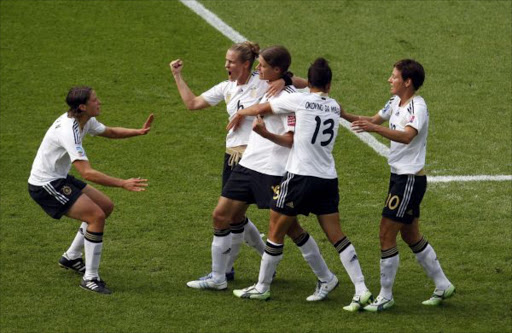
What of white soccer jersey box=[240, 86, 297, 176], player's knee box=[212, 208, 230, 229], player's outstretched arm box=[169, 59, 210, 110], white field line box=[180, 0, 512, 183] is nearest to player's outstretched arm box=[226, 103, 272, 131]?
white soccer jersey box=[240, 86, 297, 176]

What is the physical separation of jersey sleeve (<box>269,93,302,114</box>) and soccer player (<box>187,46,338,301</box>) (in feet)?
0.38

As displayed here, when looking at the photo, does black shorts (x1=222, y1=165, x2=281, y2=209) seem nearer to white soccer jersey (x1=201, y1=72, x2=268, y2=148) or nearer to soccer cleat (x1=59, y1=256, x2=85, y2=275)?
white soccer jersey (x1=201, y1=72, x2=268, y2=148)

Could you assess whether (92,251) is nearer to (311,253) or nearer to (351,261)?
(311,253)

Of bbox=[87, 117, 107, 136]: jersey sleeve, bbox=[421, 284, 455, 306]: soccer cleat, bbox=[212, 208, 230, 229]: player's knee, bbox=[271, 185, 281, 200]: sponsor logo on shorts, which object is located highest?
bbox=[87, 117, 107, 136]: jersey sleeve

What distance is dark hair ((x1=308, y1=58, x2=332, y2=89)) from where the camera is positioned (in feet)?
31.3

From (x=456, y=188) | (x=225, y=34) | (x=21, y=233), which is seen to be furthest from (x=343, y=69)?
(x=21, y=233)

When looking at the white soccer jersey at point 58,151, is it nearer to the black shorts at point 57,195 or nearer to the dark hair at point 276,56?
the black shorts at point 57,195

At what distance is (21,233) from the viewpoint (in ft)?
39.0

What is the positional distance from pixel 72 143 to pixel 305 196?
2279 mm

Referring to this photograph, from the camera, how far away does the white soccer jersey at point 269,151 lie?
994cm

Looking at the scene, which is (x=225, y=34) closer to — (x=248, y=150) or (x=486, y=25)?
(x=486, y=25)

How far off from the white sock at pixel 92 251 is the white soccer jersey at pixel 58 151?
67 centimetres

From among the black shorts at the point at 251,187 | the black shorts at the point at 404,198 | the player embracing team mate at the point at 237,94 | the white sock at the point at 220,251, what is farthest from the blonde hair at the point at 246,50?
the black shorts at the point at 404,198

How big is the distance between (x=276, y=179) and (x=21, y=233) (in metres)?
3.42
